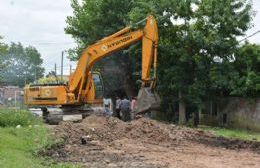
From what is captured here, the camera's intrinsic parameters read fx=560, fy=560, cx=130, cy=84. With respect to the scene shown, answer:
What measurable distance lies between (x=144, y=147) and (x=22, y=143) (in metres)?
4.30

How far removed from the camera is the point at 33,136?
20.4 meters

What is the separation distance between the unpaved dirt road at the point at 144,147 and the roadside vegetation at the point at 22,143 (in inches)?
22.9

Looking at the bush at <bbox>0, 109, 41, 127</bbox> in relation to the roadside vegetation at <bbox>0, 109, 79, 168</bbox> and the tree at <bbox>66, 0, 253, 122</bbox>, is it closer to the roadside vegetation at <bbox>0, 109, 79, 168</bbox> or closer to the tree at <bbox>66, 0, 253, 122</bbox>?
the roadside vegetation at <bbox>0, 109, 79, 168</bbox>

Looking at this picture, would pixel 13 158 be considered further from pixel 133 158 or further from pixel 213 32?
pixel 213 32

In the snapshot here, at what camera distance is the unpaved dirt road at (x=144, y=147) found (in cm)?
1592

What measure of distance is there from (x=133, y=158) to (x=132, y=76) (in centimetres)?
2741

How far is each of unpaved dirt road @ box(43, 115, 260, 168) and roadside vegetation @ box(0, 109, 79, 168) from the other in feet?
1.91

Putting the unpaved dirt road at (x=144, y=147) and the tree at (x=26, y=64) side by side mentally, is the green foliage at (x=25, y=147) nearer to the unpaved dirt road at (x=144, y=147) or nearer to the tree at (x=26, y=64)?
the unpaved dirt road at (x=144, y=147)

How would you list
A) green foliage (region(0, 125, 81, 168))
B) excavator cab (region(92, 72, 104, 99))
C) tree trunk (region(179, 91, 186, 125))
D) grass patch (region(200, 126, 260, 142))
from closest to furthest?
green foliage (region(0, 125, 81, 168))
grass patch (region(200, 126, 260, 142))
excavator cab (region(92, 72, 104, 99))
tree trunk (region(179, 91, 186, 125))

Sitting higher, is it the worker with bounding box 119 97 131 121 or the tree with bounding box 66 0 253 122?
the tree with bounding box 66 0 253 122

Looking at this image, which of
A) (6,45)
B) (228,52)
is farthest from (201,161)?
→ (228,52)

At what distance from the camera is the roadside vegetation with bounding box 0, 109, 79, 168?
14.1 m

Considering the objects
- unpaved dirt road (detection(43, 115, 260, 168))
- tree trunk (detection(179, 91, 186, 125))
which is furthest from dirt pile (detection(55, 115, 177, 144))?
tree trunk (detection(179, 91, 186, 125))

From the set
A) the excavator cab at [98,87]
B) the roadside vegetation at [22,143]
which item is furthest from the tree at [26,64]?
the roadside vegetation at [22,143]
